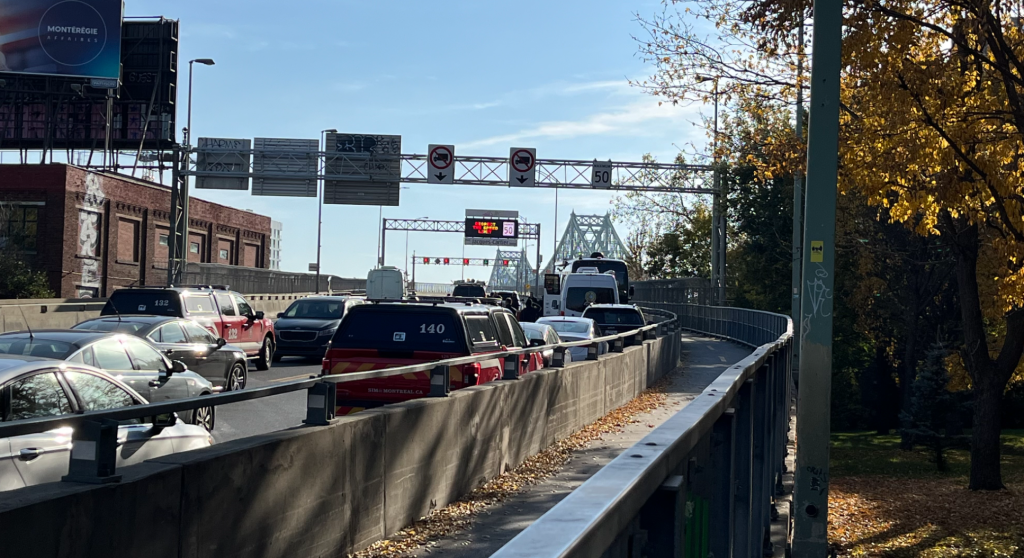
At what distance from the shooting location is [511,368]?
1316cm

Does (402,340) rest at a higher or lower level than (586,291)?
lower

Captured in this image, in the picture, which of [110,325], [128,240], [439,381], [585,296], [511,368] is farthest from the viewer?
[128,240]

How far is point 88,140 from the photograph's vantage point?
212 ft

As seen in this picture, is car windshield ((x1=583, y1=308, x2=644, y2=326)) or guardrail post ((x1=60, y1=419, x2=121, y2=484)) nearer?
guardrail post ((x1=60, y1=419, x2=121, y2=484))

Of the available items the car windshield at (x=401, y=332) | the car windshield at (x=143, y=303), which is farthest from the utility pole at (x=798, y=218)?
the car windshield at (x=143, y=303)

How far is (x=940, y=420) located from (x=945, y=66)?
68.8ft

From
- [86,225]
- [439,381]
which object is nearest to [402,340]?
[439,381]

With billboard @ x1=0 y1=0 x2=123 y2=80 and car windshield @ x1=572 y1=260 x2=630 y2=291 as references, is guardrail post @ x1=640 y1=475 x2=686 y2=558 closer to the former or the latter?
car windshield @ x1=572 y1=260 x2=630 y2=291

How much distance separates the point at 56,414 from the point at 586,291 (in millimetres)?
33119

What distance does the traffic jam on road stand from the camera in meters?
8.05

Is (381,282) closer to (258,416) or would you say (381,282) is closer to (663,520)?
(258,416)

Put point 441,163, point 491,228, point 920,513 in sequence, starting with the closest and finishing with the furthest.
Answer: point 920,513
point 441,163
point 491,228

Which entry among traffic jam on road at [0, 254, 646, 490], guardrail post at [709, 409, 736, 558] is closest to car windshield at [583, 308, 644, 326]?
traffic jam on road at [0, 254, 646, 490]

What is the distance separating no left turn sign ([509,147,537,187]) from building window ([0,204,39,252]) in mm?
22630
